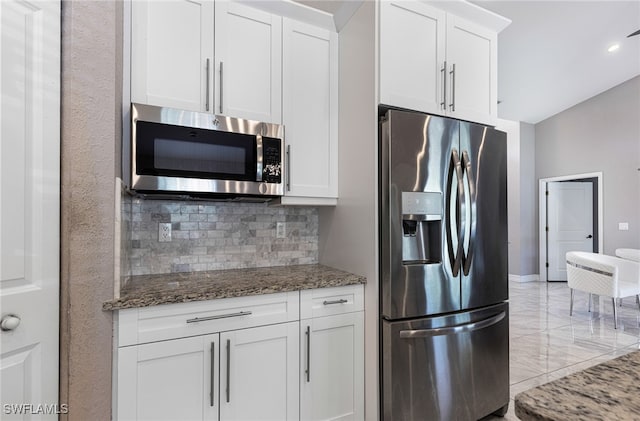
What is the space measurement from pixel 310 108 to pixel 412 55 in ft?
2.28

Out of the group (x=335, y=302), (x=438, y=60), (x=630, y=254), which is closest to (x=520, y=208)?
(x=630, y=254)

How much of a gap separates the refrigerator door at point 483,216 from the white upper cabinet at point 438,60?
9.5 inches

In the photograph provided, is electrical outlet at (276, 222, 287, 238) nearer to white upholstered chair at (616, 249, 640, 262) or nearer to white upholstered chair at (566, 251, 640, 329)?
white upholstered chair at (566, 251, 640, 329)

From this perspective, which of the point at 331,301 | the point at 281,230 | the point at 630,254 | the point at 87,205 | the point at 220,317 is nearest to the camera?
the point at 87,205

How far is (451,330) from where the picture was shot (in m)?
1.86

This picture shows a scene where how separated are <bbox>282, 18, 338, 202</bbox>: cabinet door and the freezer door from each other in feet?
3.24

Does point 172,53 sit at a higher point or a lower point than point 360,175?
→ higher

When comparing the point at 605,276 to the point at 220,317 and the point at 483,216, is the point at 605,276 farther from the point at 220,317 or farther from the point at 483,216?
the point at 220,317

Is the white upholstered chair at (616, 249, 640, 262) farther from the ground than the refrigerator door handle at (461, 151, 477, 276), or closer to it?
closer to it

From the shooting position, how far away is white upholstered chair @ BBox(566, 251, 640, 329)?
3.69m

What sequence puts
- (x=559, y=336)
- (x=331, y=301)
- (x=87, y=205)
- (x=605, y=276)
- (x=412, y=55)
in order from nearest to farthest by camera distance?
(x=87, y=205) < (x=331, y=301) < (x=412, y=55) < (x=559, y=336) < (x=605, y=276)

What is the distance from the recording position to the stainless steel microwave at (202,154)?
1598mm

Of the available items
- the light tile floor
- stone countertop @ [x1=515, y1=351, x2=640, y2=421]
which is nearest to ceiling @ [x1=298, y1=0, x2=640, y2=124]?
stone countertop @ [x1=515, y1=351, x2=640, y2=421]

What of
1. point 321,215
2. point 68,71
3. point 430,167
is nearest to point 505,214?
point 430,167
